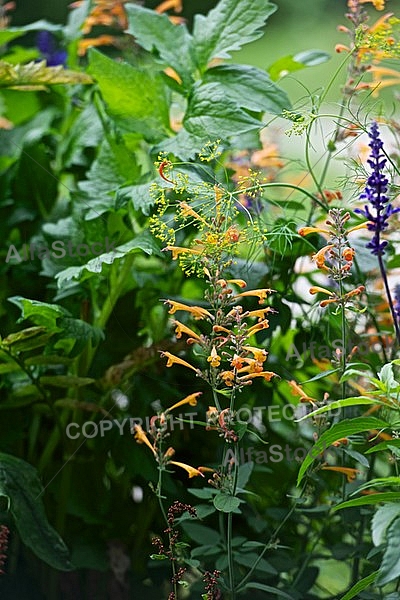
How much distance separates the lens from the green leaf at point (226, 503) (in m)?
0.59

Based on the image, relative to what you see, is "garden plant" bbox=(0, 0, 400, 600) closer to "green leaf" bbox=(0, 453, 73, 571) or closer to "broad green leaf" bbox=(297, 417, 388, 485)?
"green leaf" bbox=(0, 453, 73, 571)

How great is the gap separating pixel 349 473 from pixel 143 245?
239 mm

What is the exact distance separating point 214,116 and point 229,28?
115 millimetres

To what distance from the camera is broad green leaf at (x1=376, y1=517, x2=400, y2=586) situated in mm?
493

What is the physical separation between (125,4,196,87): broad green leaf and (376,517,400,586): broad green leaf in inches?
18.7

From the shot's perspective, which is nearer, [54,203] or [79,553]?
[79,553]

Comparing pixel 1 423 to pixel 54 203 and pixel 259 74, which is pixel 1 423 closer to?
pixel 54 203

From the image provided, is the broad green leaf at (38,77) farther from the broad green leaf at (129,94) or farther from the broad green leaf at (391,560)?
the broad green leaf at (391,560)

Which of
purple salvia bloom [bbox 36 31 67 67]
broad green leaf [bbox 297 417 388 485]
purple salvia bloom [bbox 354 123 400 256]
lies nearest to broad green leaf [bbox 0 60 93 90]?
purple salvia bloom [bbox 36 31 67 67]

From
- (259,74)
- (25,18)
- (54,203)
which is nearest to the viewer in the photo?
(259,74)

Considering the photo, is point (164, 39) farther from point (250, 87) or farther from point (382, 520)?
point (382, 520)

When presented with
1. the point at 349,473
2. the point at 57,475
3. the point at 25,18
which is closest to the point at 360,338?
the point at 349,473

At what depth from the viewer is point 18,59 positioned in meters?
1.06

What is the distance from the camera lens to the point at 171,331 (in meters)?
0.87
